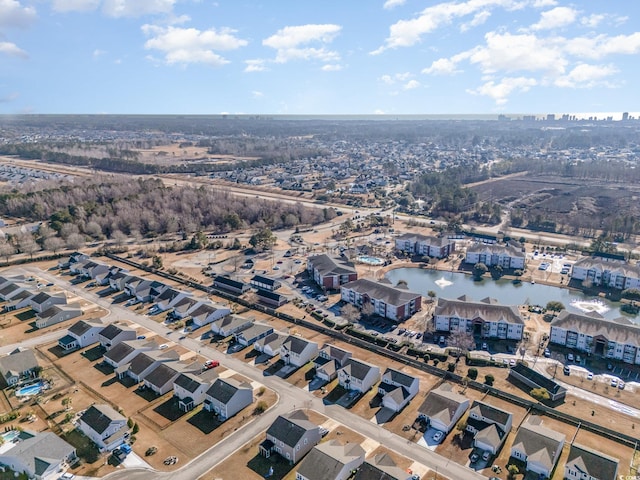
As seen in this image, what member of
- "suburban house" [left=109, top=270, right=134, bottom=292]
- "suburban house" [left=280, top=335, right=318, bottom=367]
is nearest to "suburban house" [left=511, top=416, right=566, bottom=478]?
"suburban house" [left=280, top=335, right=318, bottom=367]

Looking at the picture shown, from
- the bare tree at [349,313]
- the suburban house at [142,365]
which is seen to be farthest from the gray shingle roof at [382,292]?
the suburban house at [142,365]

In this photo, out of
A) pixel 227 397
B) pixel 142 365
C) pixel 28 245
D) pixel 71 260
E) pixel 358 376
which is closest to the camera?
pixel 227 397

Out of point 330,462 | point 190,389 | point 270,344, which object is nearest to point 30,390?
point 190,389

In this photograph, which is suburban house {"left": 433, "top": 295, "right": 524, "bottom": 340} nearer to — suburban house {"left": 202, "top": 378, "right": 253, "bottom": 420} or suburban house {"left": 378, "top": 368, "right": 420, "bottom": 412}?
suburban house {"left": 378, "top": 368, "right": 420, "bottom": 412}

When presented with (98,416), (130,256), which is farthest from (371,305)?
(130,256)

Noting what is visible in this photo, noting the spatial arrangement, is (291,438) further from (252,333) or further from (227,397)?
(252,333)

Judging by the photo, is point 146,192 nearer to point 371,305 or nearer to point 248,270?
point 248,270
